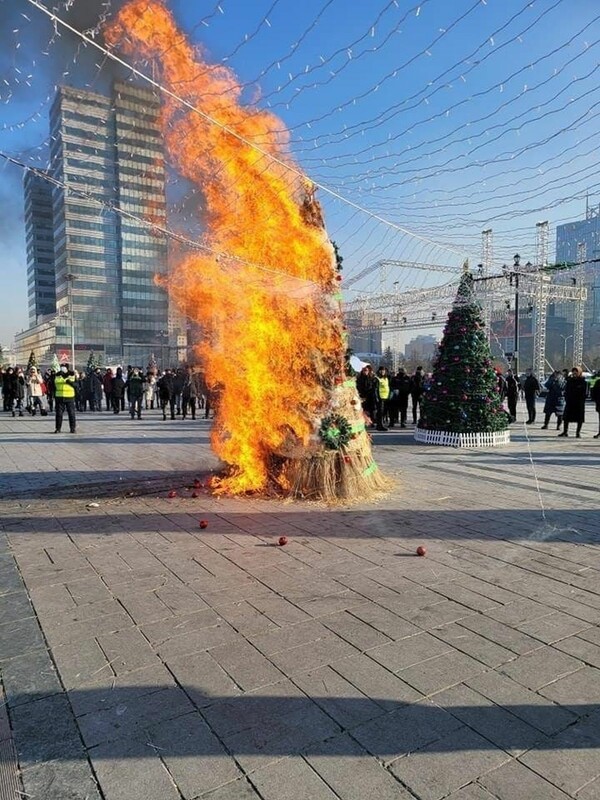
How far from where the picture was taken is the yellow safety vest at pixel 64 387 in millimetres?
13727

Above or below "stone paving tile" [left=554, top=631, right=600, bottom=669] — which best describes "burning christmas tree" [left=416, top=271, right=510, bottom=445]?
above

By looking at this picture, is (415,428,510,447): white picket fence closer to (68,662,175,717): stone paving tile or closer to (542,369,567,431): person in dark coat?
(542,369,567,431): person in dark coat

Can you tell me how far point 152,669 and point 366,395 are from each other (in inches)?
511

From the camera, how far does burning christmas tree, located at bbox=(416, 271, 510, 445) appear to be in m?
12.0

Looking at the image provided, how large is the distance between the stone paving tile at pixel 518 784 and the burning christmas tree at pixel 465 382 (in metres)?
10.2

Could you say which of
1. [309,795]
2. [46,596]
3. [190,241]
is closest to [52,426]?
[190,241]

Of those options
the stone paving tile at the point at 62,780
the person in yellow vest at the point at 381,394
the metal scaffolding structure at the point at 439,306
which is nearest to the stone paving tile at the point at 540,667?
the stone paving tile at the point at 62,780

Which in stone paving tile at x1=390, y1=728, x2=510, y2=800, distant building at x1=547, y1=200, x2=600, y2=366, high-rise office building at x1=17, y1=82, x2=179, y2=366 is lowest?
stone paving tile at x1=390, y1=728, x2=510, y2=800

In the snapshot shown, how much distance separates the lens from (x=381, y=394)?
15.2 metres

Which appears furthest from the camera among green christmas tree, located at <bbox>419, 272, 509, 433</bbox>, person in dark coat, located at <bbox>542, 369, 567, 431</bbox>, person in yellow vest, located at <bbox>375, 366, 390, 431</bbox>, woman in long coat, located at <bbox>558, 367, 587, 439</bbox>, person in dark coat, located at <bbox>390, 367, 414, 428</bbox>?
person in dark coat, located at <bbox>390, 367, 414, 428</bbox>

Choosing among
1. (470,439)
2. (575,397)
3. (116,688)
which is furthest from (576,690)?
(575,397)

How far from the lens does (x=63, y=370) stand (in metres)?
13.8

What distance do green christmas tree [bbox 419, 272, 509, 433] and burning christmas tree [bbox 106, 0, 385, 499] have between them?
548 centimetres

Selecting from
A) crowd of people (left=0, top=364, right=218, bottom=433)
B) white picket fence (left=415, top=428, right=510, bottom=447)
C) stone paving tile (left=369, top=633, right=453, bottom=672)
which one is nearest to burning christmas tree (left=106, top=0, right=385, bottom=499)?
stone paving tile (left=369, top=633, right=453, bottom=672)
